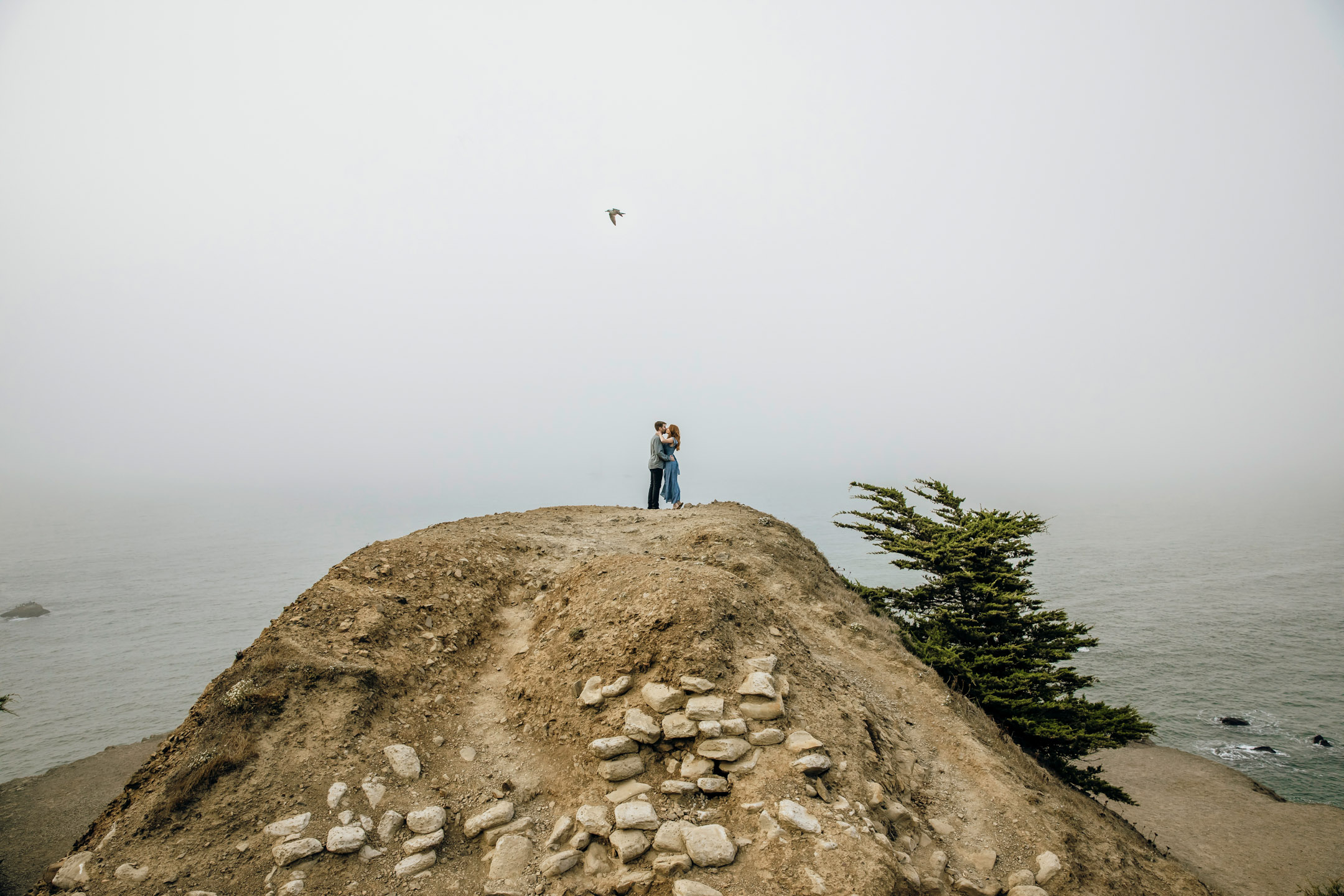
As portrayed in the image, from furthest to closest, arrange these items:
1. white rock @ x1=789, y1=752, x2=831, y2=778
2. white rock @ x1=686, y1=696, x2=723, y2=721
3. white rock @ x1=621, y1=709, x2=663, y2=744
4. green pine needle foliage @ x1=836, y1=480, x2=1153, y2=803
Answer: green pine needle foliage @ x1=836, y1=480, x2=1153, y2=803 → white rock @ x1=686, y1=696, x2=723, y2=721 → white rock @ x1=621, y1=709, x2=663, y2=744 → white rock @ x1=789, y1=752, x2=831, y2=778

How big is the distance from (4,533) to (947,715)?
236 m

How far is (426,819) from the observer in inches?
325

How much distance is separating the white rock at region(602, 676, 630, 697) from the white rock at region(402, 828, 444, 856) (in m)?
3.12

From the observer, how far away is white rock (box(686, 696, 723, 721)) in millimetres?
9047

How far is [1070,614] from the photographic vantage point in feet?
239

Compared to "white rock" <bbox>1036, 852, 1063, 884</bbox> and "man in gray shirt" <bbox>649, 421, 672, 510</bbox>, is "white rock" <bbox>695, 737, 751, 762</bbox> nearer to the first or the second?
"white rock" <bbox>1036, 852, 1063, 884</bbox>

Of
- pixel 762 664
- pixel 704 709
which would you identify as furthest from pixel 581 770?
Answer: pixel 762 664

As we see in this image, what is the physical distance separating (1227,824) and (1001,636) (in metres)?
25.5

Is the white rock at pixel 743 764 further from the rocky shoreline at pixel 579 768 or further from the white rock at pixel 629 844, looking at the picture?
the white rock at pixel 629 844

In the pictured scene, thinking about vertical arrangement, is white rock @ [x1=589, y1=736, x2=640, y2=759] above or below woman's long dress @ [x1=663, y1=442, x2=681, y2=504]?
below

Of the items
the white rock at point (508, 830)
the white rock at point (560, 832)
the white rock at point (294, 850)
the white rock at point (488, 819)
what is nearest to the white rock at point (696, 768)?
the white rock at point (560, 832)

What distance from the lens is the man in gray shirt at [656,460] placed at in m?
23.2

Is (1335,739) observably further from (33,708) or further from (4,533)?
(4,533)

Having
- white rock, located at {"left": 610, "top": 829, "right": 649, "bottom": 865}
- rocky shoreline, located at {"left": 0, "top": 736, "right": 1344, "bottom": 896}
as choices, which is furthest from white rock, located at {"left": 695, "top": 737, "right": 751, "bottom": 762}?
rocky shoreline, located at {"left": 0, "top": 736, "right": 1344, "bottom": 896}
